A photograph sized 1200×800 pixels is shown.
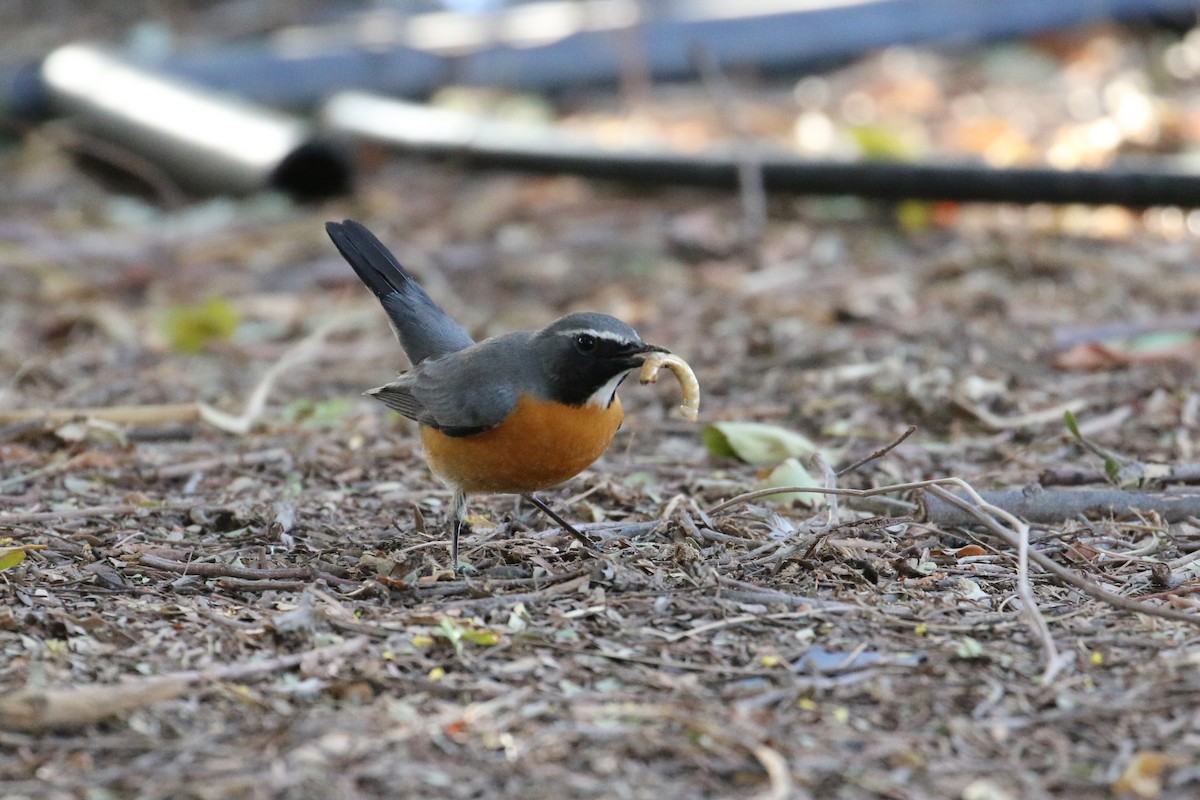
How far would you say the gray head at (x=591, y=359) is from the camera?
17.4 feet

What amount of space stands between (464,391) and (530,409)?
11.9 inches

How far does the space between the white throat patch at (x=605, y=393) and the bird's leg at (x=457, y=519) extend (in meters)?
0.66

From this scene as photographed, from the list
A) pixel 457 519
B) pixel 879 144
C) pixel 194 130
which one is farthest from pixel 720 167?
pixel 457 519

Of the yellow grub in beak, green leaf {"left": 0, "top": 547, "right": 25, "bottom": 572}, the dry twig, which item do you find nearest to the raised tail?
the yellow grub in beak

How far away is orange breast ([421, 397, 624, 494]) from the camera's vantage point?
5223mm

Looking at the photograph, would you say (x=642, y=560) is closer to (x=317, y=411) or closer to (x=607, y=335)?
(x=607, y=335)

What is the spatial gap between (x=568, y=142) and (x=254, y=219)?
2574 mm

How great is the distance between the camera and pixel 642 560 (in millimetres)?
5020

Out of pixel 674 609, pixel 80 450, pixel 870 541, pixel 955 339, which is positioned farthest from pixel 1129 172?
pixel 80 450

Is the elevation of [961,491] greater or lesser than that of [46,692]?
lesser

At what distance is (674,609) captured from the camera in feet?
15.2

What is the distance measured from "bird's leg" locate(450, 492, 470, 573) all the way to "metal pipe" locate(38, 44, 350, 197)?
641 cm

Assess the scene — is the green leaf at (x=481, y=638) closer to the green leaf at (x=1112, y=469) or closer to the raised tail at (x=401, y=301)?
the raised tail at (x=401, y=301)

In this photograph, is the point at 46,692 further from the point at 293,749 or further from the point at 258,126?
the point at 258,126
